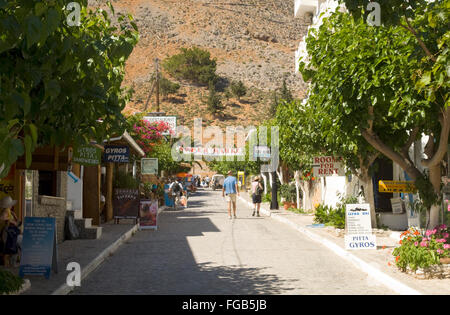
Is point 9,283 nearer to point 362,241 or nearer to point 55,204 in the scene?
point 55,204

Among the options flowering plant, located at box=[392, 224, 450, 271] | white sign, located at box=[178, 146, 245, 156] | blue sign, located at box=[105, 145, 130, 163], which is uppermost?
white sign, located at box=[178, 146, 245, 156]

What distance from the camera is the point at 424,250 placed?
29.5ft

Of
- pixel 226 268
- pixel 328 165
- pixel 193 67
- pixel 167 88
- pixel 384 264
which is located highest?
pixel 193 67

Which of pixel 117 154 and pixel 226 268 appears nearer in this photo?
pixel 226 268

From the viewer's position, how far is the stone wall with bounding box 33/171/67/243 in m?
13.0

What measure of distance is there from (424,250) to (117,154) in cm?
1288

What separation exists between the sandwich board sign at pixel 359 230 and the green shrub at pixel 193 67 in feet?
367

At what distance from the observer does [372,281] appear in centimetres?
888

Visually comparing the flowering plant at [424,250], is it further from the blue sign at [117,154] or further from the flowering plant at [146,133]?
the flowering plant at [146,133]

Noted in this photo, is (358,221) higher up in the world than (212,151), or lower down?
lower down

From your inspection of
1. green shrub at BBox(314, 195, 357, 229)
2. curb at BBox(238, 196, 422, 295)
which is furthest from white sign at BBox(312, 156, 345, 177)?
curb at BBox(238, 196, 422, 295)

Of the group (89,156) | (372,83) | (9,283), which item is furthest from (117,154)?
(9,283)

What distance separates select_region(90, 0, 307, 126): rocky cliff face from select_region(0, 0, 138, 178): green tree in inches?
3797

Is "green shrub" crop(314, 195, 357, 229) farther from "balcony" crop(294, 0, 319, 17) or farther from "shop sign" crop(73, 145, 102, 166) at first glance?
"balcony" crop(294, 0, 319, 17)
